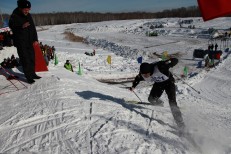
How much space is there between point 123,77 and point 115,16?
12577 centimetres

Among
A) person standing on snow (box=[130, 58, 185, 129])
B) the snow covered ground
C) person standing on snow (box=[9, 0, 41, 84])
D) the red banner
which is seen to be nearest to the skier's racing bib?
person standing on snow (box=[130, 58, 185, 129])

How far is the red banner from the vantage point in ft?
13.1

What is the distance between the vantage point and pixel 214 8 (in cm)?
409

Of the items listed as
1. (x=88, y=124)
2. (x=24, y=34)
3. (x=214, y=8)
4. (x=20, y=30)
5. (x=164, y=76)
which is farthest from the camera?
(x=24, y=34)

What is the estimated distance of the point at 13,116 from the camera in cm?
570

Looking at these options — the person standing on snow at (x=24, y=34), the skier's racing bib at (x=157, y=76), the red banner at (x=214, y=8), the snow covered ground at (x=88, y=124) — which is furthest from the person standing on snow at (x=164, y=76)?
the person standing on snow at (x=24, y=34)

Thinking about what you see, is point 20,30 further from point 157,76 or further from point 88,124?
point 157,76

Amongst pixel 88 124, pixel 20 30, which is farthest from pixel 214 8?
pixel 20 30

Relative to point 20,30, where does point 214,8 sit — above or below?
above

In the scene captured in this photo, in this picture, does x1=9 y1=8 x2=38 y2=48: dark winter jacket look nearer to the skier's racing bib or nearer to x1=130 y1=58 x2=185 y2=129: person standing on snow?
x1=130 y1=58 x2=185 y2=129: person standing on snow

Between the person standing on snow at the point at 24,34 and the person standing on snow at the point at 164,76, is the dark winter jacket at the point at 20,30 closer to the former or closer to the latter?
the person standing on snow at the point at 24,34

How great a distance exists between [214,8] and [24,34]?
17.6ft

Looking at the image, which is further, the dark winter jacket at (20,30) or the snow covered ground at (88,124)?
the dark winter jacket at (20,30)

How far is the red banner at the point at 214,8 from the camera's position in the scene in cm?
399
